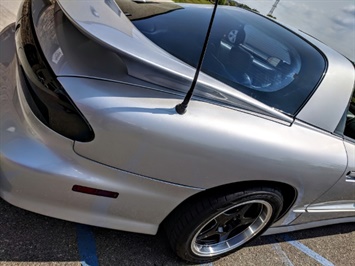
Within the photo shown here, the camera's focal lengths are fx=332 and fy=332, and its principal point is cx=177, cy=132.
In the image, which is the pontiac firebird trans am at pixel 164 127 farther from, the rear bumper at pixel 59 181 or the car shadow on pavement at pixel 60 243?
the car shadow on pavement at pixel 60 243

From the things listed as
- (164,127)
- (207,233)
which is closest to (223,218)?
(207,233)

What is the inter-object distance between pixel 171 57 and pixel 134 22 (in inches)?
18.3

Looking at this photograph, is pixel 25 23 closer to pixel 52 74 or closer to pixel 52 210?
pixel 52 74

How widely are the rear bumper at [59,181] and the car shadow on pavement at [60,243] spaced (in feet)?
1.00

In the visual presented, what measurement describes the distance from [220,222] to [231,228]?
0.56 ft

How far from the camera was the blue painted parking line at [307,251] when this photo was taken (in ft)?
8.28

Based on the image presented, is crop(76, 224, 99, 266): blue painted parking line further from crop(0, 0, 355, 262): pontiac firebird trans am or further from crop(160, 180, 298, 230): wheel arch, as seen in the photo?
crop(160, 180, 298, 230): wheel arch

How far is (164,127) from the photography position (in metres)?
1.48

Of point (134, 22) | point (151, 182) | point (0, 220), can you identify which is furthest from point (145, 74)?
point (0, 220)

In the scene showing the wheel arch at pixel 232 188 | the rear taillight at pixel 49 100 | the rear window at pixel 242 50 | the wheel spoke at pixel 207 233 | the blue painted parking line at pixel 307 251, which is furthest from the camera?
the blue painted parking line at pixel 307 251

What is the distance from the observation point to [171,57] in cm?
173

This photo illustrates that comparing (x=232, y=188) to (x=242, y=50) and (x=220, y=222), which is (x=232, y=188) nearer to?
(x=220, y=222)

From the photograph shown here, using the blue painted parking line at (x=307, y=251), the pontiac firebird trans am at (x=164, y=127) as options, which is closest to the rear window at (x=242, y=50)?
the pontiac firebird trans am at (x=164, y=127)

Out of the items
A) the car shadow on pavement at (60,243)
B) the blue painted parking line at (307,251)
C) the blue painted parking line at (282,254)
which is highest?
the blue painted parking line at (307,251)
